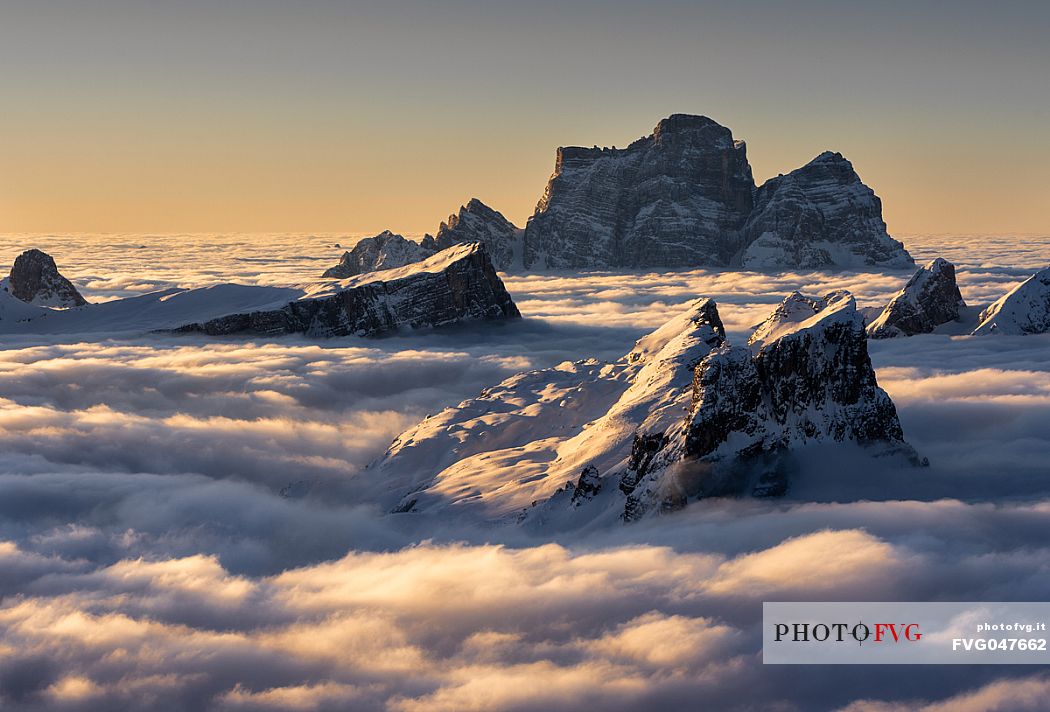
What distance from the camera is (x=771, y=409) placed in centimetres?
6531

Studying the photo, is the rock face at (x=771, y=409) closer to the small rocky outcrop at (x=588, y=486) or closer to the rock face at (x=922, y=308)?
the small rocky outcrop at (x=588, y=486)

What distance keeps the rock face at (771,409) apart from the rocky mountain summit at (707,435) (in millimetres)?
64

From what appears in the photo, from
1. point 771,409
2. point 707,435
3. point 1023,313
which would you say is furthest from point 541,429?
point 1023,313

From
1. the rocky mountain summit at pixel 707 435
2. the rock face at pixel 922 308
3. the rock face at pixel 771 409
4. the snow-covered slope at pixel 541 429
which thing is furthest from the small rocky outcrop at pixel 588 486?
the rock face at pixel 922 308

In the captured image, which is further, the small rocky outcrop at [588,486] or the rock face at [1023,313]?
the rock face at [1023,313]

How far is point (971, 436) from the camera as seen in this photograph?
8700 cm

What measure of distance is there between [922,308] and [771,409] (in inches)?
4711

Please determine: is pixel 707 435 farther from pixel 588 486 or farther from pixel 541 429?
pixel 541 429

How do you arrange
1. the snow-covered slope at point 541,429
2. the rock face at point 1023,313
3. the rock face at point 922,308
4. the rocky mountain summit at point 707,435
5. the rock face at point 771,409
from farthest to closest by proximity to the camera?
the rock face at point 922,308 → the rock face at point 1023,313 → the snow-covered slope at point 541,429 → the rocky mountain summit at point 707,435 → the rock face at point 771,409

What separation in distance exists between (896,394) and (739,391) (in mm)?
51492

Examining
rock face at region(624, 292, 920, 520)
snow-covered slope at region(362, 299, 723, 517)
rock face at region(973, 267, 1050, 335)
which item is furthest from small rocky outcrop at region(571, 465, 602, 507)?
rock face at region(973, 267, 1050, 335)

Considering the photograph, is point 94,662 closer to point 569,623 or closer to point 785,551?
point 569,623

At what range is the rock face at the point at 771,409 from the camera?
2549 inches

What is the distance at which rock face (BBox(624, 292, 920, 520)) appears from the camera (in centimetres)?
6475
